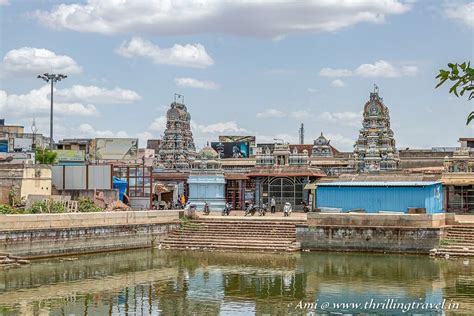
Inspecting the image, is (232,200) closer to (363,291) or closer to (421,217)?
(421,217)

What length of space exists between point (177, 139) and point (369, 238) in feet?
191

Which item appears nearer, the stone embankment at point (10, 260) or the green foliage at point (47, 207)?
the stone embankment at point (10, 260)

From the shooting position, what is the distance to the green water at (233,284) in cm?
2128

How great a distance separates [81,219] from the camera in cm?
3378

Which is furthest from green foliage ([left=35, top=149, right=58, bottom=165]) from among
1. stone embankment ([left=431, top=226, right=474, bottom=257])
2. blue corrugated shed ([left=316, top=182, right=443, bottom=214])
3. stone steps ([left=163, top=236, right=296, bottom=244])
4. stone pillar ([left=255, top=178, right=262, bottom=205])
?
stone embankment ([left=431, top=226, right=474, bottom=257])

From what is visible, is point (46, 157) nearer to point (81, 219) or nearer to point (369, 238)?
point (81, 219)

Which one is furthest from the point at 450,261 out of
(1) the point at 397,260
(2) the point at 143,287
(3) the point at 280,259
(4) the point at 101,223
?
(4) the point at 101,223

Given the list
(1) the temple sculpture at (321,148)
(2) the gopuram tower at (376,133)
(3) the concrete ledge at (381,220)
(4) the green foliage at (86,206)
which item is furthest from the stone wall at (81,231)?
(1) the temple sculpture at (321,148)

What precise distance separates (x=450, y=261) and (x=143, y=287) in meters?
14.3

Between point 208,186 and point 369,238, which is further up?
point 208,186

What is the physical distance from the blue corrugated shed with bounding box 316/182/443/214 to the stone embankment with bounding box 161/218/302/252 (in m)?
4.17

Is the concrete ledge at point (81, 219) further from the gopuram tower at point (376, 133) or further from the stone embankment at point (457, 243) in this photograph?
the gopuram tower at point (376, 133)

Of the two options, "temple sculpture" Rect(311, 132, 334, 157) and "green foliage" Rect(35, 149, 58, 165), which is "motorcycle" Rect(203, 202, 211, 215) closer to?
"green foliage" Rect(35, 149, 58, 165)

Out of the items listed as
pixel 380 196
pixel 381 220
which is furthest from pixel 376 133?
pixel 381 220
